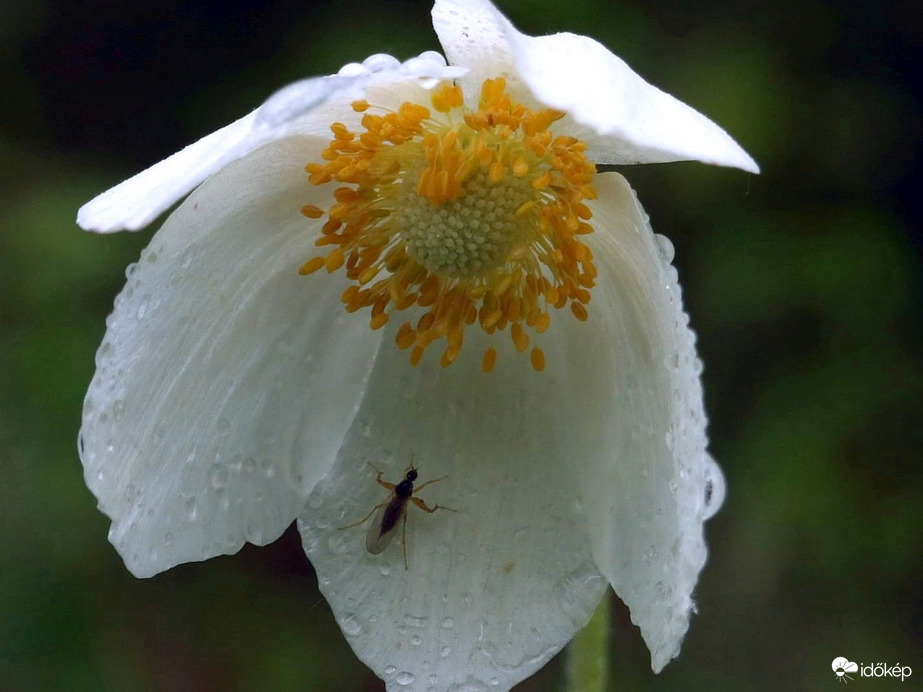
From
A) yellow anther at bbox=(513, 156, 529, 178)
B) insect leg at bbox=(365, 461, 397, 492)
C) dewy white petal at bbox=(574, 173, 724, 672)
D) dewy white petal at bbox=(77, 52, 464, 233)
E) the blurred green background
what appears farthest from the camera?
the blurred green background

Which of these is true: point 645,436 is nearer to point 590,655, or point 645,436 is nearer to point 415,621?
point 590,655

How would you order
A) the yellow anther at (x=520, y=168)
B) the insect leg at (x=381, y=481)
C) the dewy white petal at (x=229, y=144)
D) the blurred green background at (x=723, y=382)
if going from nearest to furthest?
the dewy white petal at (x=229, y=144)
the yellow anther at (x=520, y=168)
the insect leg at (x=381, y=481)
the blurred green background at (x=723, y=382)

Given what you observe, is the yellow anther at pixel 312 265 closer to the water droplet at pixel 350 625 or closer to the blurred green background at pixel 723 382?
the water droplet at pixel 350 625

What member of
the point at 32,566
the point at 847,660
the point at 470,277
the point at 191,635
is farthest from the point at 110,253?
the point at 847,660

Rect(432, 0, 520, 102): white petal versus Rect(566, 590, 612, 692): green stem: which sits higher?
Rect(432, 0, 520, 102): white petal

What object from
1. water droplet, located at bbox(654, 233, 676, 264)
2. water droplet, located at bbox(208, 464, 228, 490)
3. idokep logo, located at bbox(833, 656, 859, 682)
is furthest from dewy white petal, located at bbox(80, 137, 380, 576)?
idokep logo, located at bbox(833, 656, 859, 682)

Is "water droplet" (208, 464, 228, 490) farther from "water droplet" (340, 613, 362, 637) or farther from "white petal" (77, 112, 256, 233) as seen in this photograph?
"white petal" (77, 112, 256, 233)

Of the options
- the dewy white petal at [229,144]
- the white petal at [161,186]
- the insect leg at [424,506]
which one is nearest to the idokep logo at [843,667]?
the insect leg at [424,506]
